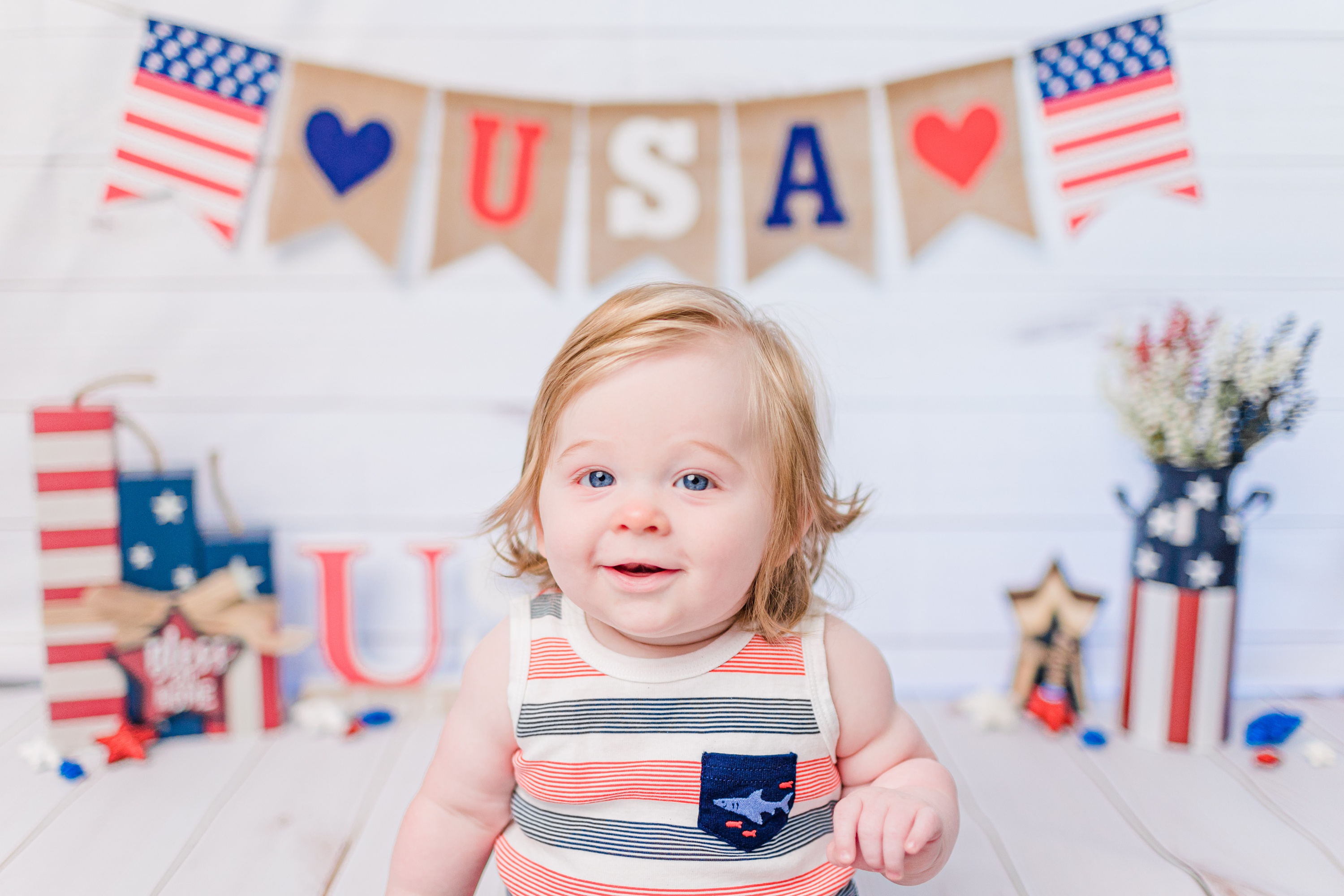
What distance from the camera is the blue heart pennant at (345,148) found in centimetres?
146

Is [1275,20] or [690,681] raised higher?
[1275,20]

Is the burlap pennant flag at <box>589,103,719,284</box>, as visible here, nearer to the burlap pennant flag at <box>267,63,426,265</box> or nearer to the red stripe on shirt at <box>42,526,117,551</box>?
the burlap pennant flag at <box>267,63,426,265</box>

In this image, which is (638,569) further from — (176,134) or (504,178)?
(176,134)

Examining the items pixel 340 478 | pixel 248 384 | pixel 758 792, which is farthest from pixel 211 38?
pixel 758 792

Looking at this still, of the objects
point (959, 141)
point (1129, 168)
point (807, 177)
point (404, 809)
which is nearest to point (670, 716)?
point (404, 809)

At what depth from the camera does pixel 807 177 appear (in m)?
1.50

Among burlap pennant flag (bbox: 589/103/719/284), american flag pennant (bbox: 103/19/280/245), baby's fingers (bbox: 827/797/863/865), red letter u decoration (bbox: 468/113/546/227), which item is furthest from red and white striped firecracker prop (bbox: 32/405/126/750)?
→ baby's fingers (bbox: 827/797/863/865)

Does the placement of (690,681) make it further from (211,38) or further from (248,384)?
(211,38)

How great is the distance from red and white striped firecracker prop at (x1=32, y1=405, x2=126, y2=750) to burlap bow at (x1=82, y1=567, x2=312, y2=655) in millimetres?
19

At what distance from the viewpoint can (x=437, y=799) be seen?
0.87m

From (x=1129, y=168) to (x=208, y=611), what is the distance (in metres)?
1.50

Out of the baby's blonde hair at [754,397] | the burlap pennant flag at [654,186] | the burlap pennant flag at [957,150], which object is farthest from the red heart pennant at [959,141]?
the baby's blonde hair at [754,397]

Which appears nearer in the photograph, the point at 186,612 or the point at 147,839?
the point at 147,839

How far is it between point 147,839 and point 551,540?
0.76m
